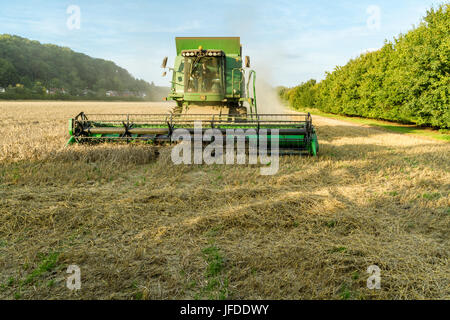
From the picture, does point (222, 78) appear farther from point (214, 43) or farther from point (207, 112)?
point (214, 43)

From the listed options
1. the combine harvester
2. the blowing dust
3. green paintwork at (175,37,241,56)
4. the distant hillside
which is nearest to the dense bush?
the blowing dust

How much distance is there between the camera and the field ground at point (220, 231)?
2174mm

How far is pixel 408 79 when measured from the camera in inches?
516

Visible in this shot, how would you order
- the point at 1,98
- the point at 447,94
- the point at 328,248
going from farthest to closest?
the point at 1,98, the point at 447,94, the point at 328,248

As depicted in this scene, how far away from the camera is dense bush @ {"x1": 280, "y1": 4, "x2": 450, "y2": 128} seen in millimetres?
11508

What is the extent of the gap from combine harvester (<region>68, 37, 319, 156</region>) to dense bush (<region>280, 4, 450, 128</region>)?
709 centimetres

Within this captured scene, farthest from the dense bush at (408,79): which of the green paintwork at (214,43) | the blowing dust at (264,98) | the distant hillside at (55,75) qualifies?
the distant hillside at (55,75)

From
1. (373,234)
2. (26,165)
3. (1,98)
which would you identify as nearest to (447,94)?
(373,234)

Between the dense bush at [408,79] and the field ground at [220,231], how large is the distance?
8503 millimetres

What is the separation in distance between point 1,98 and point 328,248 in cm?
6163

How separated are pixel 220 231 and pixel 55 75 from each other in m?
98.4
